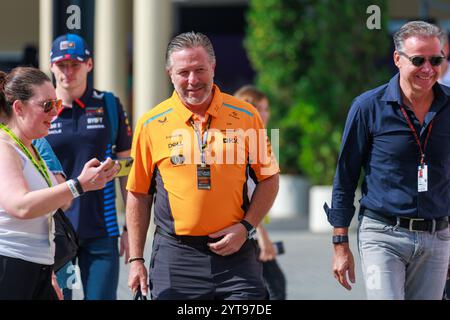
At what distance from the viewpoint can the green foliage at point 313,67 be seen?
46.0 ft

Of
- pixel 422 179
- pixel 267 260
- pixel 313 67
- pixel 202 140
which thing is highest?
pixel 313 67

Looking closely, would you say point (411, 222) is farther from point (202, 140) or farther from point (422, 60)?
point (202, 140)

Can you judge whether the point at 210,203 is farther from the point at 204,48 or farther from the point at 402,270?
the point at 402,270

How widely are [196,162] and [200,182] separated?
98 millimetres

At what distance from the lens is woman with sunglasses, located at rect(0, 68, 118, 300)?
406cm

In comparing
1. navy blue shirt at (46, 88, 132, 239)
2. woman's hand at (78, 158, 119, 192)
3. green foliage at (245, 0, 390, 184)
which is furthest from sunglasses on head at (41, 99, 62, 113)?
green foliage at (245, 0, 390, 184)

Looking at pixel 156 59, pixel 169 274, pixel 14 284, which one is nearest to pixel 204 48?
pixel 169 274

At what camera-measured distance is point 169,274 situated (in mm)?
4598

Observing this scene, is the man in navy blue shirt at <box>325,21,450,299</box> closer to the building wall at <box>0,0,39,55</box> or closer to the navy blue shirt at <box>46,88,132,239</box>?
the navy blue shirt at <box>46,88,132,239</box>

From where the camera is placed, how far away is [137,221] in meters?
4.78

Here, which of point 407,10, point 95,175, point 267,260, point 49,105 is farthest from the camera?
point 407,10

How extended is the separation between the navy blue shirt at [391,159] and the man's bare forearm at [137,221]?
953 mm

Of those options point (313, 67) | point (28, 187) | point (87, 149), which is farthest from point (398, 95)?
point (313, 67)

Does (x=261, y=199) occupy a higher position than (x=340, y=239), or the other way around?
(x=261, y=199)
